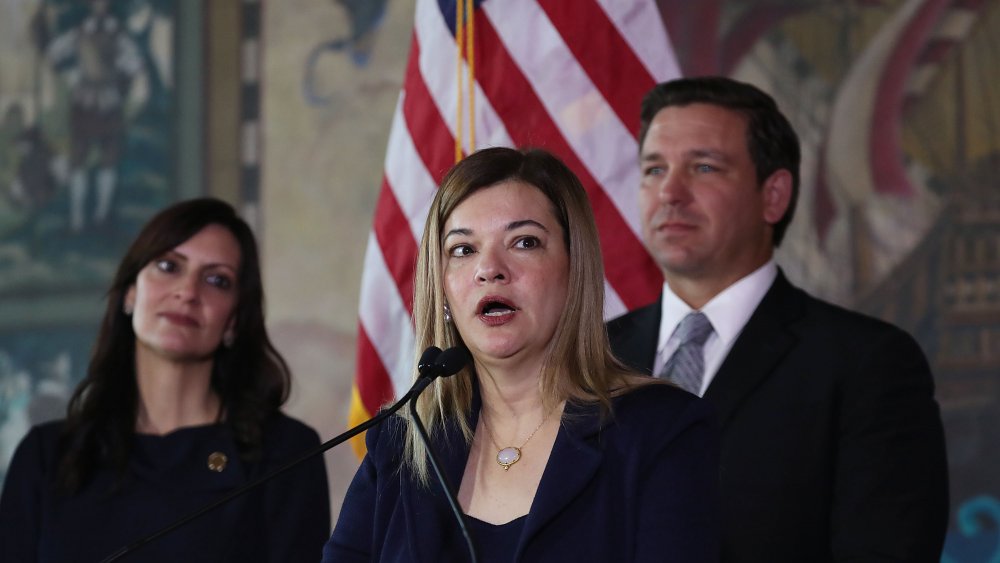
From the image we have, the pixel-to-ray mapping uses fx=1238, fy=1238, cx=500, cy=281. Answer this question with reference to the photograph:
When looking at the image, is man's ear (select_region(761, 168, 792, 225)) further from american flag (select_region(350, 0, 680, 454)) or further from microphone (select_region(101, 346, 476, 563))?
microphone (select_region(101, 346, 476, 563))

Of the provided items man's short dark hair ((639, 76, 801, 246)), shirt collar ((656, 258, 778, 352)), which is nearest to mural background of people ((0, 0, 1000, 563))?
man's short dark hair ((639, 76, 801, 246))

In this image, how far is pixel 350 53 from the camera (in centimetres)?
448

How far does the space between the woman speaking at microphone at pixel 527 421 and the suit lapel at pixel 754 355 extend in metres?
0.64

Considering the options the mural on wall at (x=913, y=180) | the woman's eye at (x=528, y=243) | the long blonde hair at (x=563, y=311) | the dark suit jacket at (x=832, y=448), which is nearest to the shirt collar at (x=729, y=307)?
the dark suit jacket at (x=832, y=448)

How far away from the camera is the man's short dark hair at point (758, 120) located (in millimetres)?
2924

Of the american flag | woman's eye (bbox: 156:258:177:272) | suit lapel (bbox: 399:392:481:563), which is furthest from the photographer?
the american flag

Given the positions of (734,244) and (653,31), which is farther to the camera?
(653,31)

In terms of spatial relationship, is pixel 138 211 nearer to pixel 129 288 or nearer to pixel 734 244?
pixel 129 288

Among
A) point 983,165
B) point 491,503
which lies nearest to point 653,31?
point 983,165

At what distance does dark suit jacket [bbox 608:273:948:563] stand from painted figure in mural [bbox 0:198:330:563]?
1055 millimetres

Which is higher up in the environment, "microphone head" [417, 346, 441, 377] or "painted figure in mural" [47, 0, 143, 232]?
"painted figure in mural" [47, 0, 143, 232]

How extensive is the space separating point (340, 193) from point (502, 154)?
2495 millimetres

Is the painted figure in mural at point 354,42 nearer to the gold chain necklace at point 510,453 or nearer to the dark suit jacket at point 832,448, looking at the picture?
the dark suit jacket at point 832,448

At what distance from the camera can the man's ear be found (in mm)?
2918
